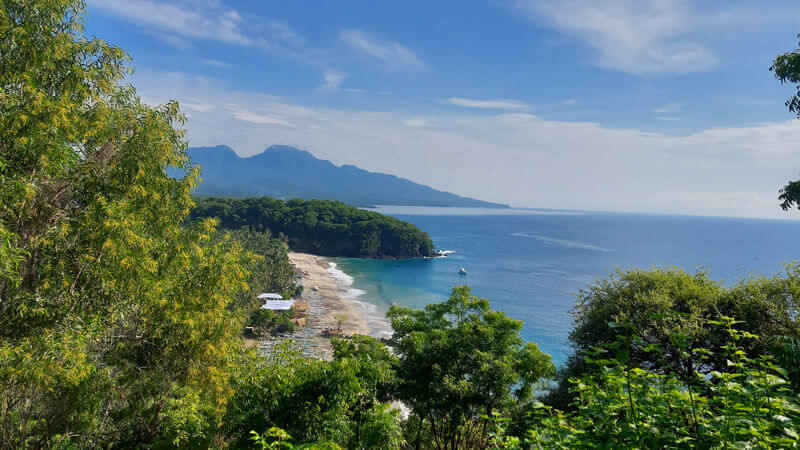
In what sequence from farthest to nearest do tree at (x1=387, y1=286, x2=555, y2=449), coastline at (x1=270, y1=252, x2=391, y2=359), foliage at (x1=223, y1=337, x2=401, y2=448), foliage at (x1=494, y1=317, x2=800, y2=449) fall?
coastline at (x1=270, y1=252, x2=391, y2=359) < tree at (x1=387, y1=286, x2=555, y2=449) < foliage at (x1=223, y1=337, x2=401, y2=448) < foliage at (x1=494, y1=317, x2=800, y2=449)

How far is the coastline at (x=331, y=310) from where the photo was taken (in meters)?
31.0

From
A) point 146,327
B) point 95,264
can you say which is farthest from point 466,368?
point 95,264

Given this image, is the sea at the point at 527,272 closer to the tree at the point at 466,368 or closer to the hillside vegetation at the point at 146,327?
the tree at the point at 466,368

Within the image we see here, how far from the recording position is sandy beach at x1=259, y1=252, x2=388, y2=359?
29.8m

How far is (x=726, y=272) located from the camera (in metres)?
59.1

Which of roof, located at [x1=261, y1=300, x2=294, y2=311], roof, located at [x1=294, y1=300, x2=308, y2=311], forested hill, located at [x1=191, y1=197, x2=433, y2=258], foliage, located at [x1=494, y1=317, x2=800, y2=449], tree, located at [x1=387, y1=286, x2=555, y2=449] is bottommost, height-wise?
roof, located at [x1=294, y1=300, x2=308, y2=311]

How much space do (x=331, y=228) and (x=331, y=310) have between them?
134 ft

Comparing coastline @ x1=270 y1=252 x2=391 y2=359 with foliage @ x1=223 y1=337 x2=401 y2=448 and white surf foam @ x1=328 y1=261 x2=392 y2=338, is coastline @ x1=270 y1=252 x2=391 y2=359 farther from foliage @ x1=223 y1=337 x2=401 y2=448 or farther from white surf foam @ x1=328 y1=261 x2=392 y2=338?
foliage @ x1=223 y1=337 x2=401 y2=448

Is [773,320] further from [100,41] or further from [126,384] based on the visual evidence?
[100,41]

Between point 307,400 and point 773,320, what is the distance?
10.6 m

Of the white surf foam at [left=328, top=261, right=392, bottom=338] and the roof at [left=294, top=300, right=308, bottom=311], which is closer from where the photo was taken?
the white surf foam at [left=328, top=261, right=392, bottom=338]

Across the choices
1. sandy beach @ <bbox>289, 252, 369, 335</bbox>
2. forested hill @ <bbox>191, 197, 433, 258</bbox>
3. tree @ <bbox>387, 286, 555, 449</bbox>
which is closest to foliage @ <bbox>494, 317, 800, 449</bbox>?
tree @ <bbox>387, 286, 555, 449</bbox>

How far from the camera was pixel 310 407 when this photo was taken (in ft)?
17.7

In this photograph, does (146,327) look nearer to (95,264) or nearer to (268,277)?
(95,264)
